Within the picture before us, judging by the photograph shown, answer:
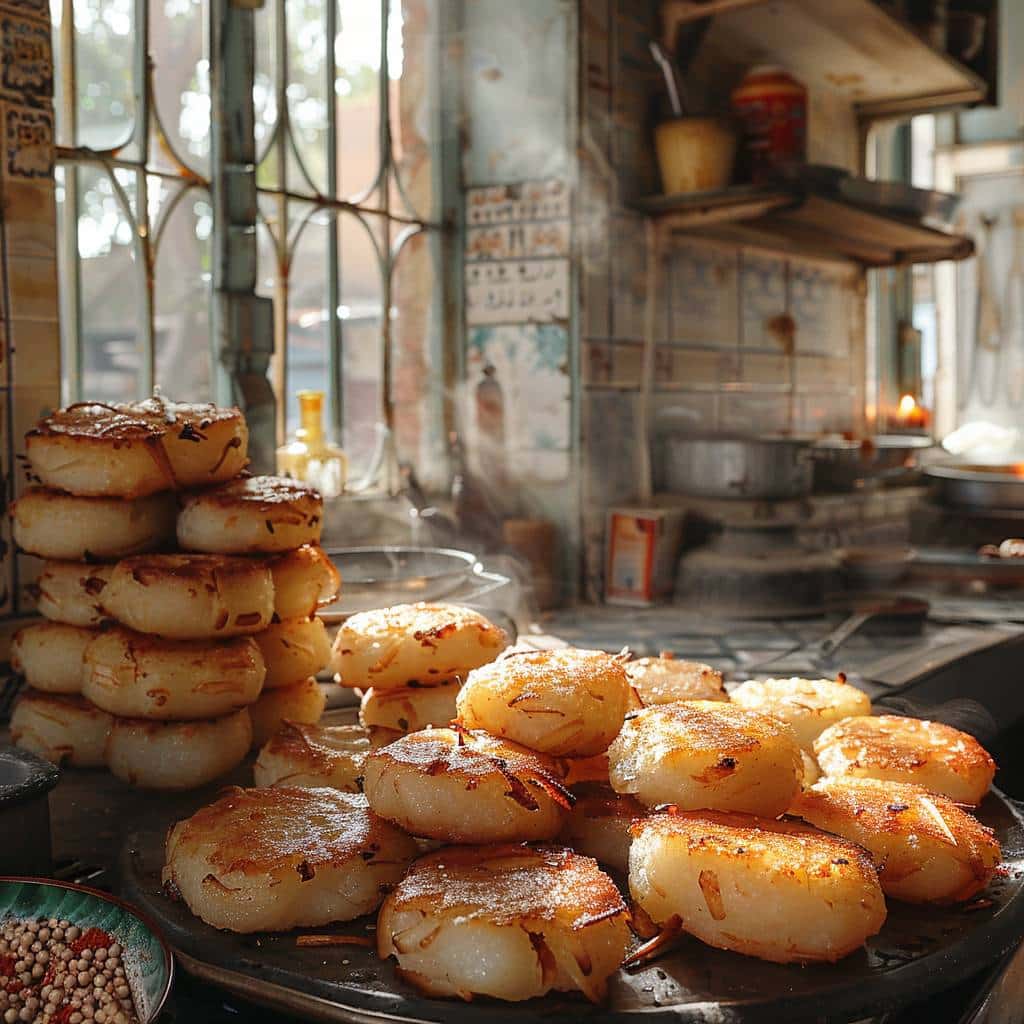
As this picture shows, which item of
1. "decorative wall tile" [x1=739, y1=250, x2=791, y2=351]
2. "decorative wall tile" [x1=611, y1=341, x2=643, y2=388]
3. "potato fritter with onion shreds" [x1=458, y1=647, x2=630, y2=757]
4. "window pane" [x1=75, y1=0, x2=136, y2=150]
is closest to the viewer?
"potato fritter with onion shreds" [x1=458, y1=647, x2=630, y2=757]

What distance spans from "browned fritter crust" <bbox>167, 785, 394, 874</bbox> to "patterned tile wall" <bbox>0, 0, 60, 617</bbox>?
113 centimetres

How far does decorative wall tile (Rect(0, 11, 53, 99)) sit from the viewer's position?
7.01 feet

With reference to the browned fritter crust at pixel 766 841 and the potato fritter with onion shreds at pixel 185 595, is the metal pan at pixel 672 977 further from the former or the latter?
the potato fritter with onion shreds at pixel 185 595

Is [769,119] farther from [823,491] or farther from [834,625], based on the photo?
[834,625]

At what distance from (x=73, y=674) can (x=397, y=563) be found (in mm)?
957

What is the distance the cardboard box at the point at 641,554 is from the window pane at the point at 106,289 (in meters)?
1.99

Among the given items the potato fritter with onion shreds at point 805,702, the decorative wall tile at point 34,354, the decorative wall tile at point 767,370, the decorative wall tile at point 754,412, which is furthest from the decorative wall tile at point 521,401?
the potato fritter with onion shreds at point 805,702

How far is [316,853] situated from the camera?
117cm

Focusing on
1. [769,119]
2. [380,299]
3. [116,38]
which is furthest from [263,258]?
[769,119]

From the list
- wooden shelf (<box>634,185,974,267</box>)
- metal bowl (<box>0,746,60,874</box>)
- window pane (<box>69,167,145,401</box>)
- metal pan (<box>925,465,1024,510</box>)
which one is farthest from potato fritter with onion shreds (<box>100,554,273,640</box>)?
metal pan (<box>925,465,1024,510</box>)

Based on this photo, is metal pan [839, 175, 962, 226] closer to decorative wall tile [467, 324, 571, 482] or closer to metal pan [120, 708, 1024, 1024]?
decorative wall tile [467, 324, 571, 482]

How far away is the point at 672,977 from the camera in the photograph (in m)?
1.05

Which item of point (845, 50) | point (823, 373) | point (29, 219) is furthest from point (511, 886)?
point (845, 50)

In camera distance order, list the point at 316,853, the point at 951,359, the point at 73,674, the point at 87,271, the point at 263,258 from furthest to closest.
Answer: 1. the point at 951,359
2. the point at 263,258
3. the point at 87,271
4. the point at 73,674
5. the point at 316,853
